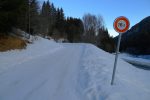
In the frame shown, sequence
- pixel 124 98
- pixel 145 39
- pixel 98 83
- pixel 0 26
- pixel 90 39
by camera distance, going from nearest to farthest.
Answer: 1. pixel 124 98
2. pixel 98 83
3. pixel 0 26
4. pixel 145 39
5. pixel 90 39

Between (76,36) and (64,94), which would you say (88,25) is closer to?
(76,36)

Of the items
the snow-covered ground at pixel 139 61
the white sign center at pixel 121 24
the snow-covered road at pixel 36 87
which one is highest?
the white sign center at pixel 121 24

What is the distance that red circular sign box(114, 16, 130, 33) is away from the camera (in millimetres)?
9359

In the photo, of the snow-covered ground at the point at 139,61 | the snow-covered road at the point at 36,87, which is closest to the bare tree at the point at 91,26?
the snow-covered ground at the point at 139,61

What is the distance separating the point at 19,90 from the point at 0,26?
36.6ft

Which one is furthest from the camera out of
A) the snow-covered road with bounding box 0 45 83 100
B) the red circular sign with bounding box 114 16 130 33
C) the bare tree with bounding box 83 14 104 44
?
the bare tree with bounding box 83 14 104 44

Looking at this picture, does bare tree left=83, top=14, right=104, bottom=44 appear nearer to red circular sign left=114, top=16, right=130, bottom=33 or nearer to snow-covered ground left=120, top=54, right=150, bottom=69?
snow-covered ground left=120, top=54, right=150, bottom=69

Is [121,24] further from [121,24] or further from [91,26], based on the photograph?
[91,26]

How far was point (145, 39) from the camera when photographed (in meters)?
71.5

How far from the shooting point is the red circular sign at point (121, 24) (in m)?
9.36

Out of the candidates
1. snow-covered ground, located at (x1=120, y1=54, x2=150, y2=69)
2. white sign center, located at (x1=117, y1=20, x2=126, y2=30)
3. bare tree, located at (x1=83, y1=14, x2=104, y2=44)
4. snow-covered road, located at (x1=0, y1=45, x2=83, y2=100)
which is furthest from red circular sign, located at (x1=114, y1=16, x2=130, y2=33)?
bare tree, located at (x1=83, y1=14, x2=104, y2=44)

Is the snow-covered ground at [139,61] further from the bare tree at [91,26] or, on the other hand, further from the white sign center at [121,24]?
the bare tree at [91,26]

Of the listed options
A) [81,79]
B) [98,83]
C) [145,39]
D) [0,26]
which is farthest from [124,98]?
[145,39]

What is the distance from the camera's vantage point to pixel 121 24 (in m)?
9.41
